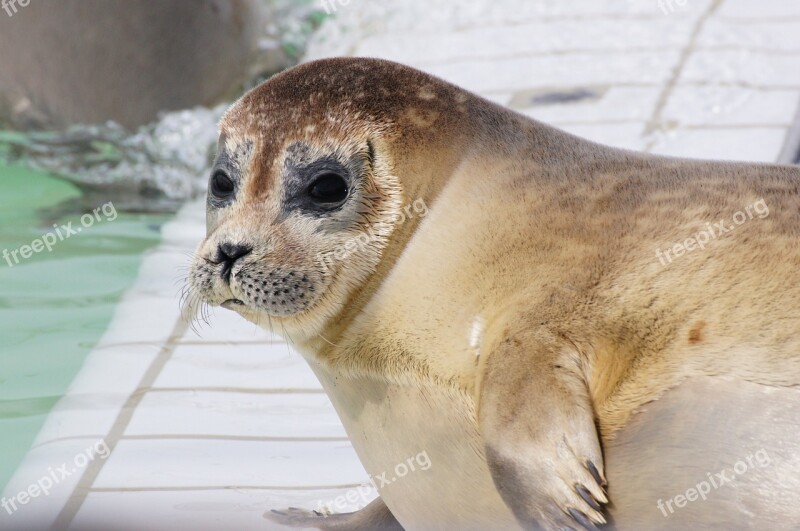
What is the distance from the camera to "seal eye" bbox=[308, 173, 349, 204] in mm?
2105

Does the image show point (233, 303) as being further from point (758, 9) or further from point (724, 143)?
point (758, 9)

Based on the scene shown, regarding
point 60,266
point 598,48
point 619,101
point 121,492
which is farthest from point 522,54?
point 121,492

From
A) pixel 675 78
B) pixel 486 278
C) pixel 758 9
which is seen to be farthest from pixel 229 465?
pixel 758 9

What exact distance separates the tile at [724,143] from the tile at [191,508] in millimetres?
2834

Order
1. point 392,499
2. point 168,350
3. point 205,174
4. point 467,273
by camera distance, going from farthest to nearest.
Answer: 1. point 205,174
2. point 168,350
3. point 392,499
4. point 467,273

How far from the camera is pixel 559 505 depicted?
5.83 feet

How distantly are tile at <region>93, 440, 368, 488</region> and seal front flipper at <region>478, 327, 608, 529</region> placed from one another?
126 cm

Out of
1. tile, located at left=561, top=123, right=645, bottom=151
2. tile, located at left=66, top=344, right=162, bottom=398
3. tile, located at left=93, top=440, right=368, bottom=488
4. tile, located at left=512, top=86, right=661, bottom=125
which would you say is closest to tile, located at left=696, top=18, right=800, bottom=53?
tile, located at left=512, top=86, right=661, bottom=125

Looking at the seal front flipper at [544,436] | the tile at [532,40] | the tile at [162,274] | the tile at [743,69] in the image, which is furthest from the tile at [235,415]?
the tile at [532,40]

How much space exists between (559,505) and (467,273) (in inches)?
18.3

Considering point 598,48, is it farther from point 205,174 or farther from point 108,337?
point 108,337

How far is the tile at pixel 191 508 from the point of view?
2736 mm

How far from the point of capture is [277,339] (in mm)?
3887

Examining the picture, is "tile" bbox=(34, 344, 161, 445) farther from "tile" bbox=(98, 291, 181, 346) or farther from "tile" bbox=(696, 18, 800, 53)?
"tile" bbox=(696, 18, 800, 53)
